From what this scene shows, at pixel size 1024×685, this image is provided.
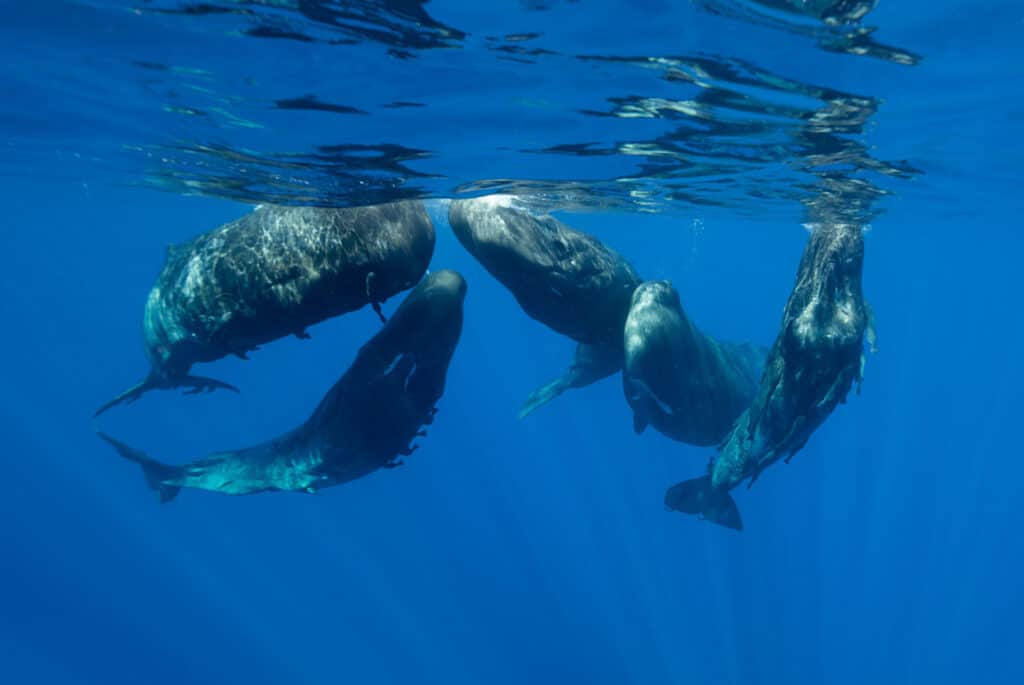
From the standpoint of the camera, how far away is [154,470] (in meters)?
9.02

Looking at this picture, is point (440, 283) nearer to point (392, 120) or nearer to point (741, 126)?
point (392, 120)

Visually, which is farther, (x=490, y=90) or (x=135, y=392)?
(x=490, y=90)

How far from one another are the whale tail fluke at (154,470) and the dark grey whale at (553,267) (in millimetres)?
5102

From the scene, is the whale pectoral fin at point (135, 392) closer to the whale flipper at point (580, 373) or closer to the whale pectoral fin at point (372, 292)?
the whale pectoral fin at point (372, 292)

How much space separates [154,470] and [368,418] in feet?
9.65

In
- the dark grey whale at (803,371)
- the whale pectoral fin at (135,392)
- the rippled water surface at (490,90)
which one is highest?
the rippled water surface at (490,90)

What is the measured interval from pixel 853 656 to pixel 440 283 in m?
36.6

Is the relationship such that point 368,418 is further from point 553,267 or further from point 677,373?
point 677,373

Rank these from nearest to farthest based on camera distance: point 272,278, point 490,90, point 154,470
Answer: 1. point 272,278
2. point 154,470
3. point 490,90

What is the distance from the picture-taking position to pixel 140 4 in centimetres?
720

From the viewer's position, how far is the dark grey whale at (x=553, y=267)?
941cm

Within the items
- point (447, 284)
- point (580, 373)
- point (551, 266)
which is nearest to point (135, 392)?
point (447, 284)

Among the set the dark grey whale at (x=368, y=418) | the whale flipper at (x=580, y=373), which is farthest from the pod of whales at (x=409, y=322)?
the whale flipper at (x=580, y=373)

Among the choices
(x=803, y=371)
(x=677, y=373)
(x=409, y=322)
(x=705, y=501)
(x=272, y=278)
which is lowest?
(x=705, y=501)
